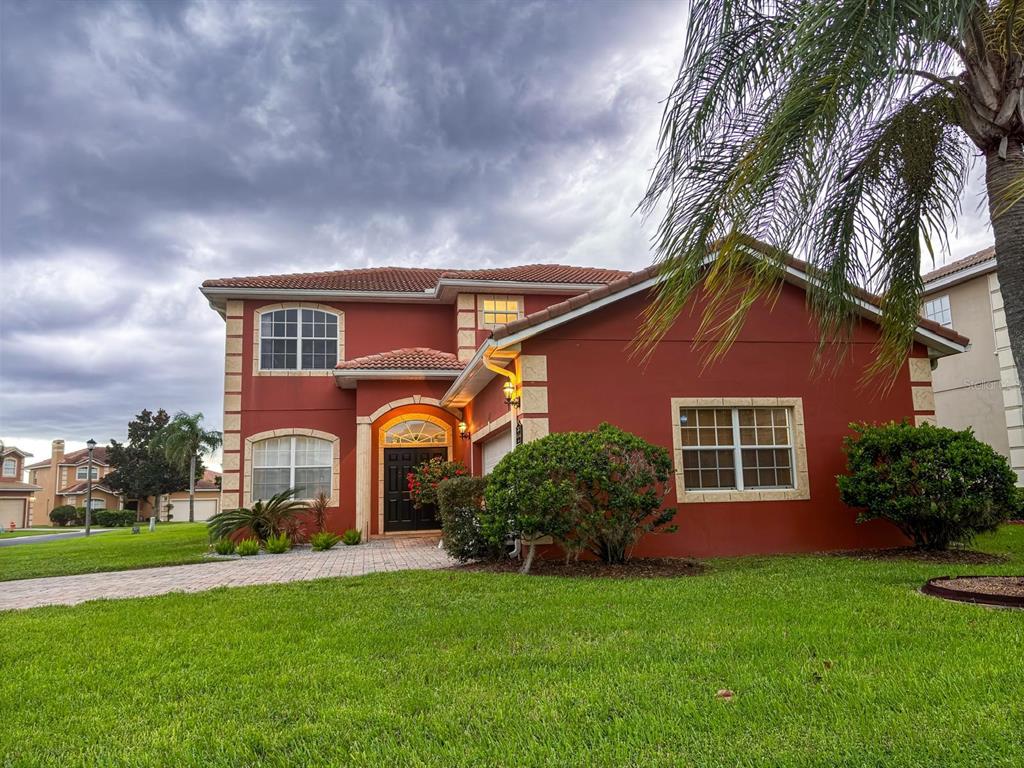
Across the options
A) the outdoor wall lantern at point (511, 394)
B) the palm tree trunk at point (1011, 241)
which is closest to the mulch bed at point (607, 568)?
the outdoor wall lantern at point (511, 394)

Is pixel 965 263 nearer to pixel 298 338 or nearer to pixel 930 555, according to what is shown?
pixel 930 555

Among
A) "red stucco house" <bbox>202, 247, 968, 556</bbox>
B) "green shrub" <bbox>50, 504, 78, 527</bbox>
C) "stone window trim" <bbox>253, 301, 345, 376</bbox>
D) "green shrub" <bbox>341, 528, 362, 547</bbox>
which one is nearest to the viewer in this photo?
"red stucco house" <bbox>202, 247, 968, 556</bbox>

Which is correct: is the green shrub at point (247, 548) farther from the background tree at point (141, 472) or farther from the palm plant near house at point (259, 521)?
the background tree at point (141, 472)

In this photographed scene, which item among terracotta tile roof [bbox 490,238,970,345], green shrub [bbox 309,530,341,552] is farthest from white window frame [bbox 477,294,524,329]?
terracotta tile roof [bbox 490,238,970,345]

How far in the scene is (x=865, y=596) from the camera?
6.29 meters

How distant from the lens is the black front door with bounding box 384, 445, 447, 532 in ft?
54.9

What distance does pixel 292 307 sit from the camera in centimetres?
1733

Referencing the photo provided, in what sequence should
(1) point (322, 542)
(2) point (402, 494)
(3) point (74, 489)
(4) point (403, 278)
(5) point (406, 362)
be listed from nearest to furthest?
(1) point (322, 542)
(5) point (406, 362)
(2) point (402, 494)
(4) point (403, 278)
(3) point (74, 489)

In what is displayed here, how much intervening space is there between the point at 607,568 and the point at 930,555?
468 cm

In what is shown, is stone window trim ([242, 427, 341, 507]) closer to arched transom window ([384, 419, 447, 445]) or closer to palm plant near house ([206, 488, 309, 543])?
arched transom window ([384, 419, 447, 445])

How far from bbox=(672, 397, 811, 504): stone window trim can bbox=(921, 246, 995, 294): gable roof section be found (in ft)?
26.9

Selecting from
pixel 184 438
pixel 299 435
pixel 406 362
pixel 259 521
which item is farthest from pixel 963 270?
pixel 184 438

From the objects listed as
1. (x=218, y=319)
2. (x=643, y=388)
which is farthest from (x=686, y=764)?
(x=218, y=319)

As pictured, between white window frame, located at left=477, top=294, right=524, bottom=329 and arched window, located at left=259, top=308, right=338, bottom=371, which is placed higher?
white window frame, located at left=477, top=294, right=524, bottom=329
